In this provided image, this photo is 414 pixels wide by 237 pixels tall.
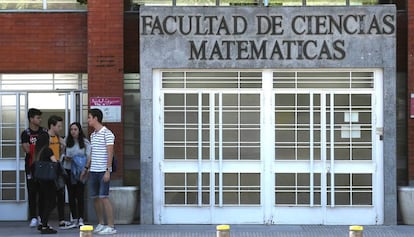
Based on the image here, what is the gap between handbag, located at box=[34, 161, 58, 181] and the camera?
10359mm

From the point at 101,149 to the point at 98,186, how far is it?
588 mm

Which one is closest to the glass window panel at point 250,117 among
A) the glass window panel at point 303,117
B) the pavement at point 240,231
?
the glass window panel at point 303,117

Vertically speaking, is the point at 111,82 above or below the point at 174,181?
above

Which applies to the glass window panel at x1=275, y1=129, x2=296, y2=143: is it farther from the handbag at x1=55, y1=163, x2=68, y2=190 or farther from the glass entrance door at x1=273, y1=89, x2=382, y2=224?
the handbag at x1=55, y1=163, x2=68, y2=190

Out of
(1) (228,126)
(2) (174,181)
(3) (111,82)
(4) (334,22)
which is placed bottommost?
(2) (174,181)

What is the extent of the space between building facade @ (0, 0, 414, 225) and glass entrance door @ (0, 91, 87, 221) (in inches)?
36.2

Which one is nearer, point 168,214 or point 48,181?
point 48,181

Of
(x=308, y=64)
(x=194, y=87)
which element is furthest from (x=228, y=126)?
(x=308, y=64)

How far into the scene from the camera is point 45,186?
10.5 m

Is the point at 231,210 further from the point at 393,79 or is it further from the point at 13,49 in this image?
the point at 13,49

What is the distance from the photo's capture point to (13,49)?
11.8 meters

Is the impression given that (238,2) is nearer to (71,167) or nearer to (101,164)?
(101,164)

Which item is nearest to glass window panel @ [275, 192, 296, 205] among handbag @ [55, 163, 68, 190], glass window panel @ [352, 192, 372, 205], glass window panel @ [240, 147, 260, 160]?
glass window panel @ [240, 147, 260, 160]

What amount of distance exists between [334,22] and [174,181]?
3775 mm
